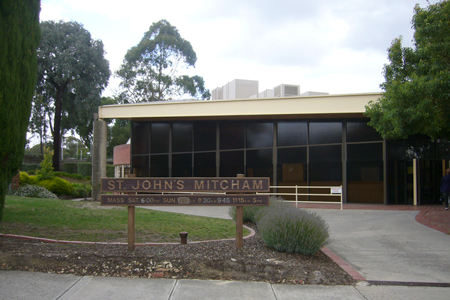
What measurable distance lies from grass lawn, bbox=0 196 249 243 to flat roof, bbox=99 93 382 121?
24.0 feet

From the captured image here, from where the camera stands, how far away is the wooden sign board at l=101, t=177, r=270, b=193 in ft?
23.4

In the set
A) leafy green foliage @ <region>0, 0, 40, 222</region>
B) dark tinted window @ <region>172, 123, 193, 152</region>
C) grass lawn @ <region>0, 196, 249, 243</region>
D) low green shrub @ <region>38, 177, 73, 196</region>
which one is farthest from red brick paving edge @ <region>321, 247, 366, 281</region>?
low green shrub @ <region>38, 177, 73, 196</region>

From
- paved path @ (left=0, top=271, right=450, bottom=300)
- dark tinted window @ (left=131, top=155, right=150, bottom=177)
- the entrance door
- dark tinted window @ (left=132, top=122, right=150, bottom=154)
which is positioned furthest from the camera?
dark tinted window @ (left=131, top=155, right=150, bottom=177)

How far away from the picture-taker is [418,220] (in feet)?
40.8

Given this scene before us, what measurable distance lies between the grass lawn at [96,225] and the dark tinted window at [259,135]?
8.83 meters

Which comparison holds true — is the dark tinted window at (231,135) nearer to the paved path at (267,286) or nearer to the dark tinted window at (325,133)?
the dark tinted window at (325,133)

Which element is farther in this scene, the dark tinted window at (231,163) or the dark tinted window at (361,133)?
the dark tinted window at (231,163)

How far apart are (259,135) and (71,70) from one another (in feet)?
83.9

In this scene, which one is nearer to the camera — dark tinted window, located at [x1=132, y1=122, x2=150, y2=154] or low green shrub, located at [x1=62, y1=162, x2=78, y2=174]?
dark tinted window, located at [x1=132, y1=122, x2=150, y2=154]

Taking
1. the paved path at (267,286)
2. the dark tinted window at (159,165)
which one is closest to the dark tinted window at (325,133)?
the dark tinted window at (159,165)

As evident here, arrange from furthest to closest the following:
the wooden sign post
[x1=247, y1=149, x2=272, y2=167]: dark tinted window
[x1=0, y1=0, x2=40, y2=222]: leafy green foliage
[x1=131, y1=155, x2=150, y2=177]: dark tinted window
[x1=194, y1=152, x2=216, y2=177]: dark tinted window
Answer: [x1=131, y1=155, x2=150, y2=177]: dark tinted window < [x1=194, y1=152, x2=216, y2=177]: dark tinted window < [x1=247, y1=149, x2=272, y2=167]: dark tinted window < the wooden sign post < [x1=0, y1=0, x2=40, y2=222]: leafy green foliage

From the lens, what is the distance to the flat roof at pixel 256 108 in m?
16.9

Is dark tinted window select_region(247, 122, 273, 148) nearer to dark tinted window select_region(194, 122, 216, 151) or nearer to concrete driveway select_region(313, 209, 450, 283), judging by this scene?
dark tinted window select_region(194, 122, 216, 151)

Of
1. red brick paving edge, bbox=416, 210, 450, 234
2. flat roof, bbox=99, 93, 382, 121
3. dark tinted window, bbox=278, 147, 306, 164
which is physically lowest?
red brick paving edge, bbox=416, 210, 450, 234
